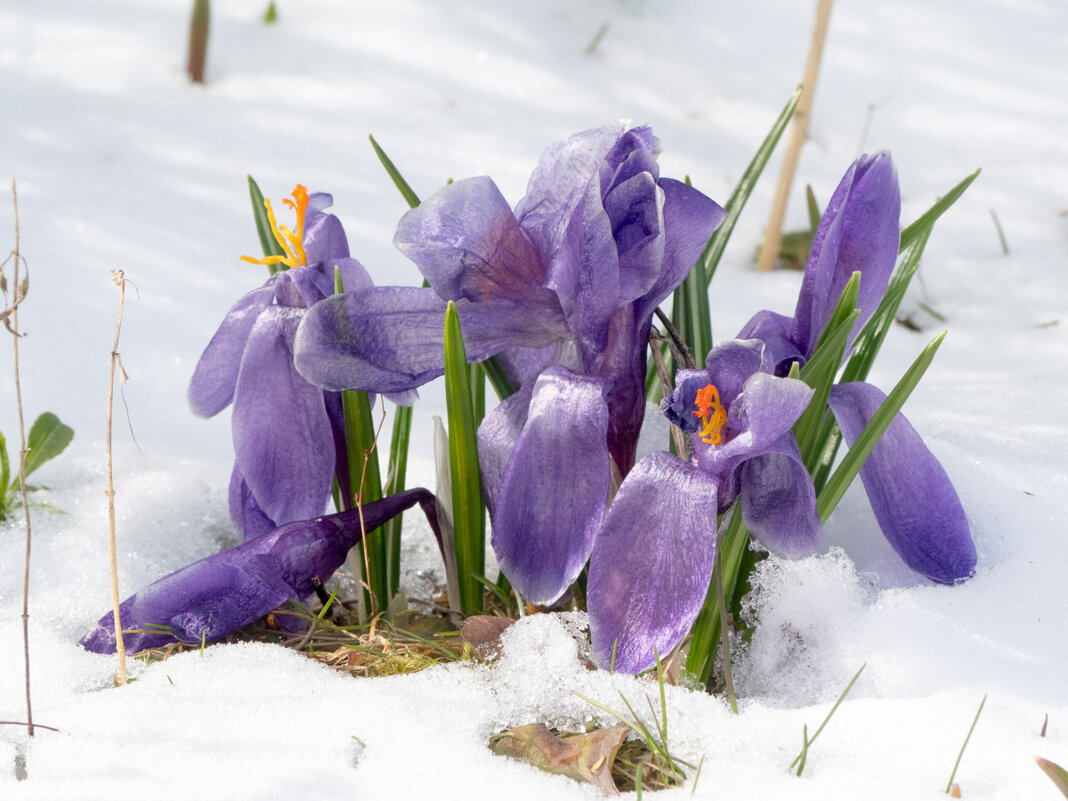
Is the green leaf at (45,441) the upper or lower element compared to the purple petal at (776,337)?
lower

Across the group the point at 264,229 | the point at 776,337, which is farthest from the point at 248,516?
the point at 776,337

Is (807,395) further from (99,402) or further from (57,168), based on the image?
(57,168)

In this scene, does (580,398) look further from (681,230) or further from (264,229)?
(264,229)

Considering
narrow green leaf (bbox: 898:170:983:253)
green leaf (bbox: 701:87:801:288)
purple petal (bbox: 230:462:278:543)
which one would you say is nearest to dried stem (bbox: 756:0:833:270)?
green leaf (bbox: 701:87:801:288)

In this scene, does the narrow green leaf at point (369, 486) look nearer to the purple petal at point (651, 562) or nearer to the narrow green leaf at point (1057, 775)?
the purple petal at point (651, 562)

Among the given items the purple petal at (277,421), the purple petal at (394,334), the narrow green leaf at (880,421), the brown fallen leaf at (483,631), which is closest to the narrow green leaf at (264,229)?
the purple petal at (277,421)

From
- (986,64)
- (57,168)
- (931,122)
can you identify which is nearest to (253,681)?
(57,168)
